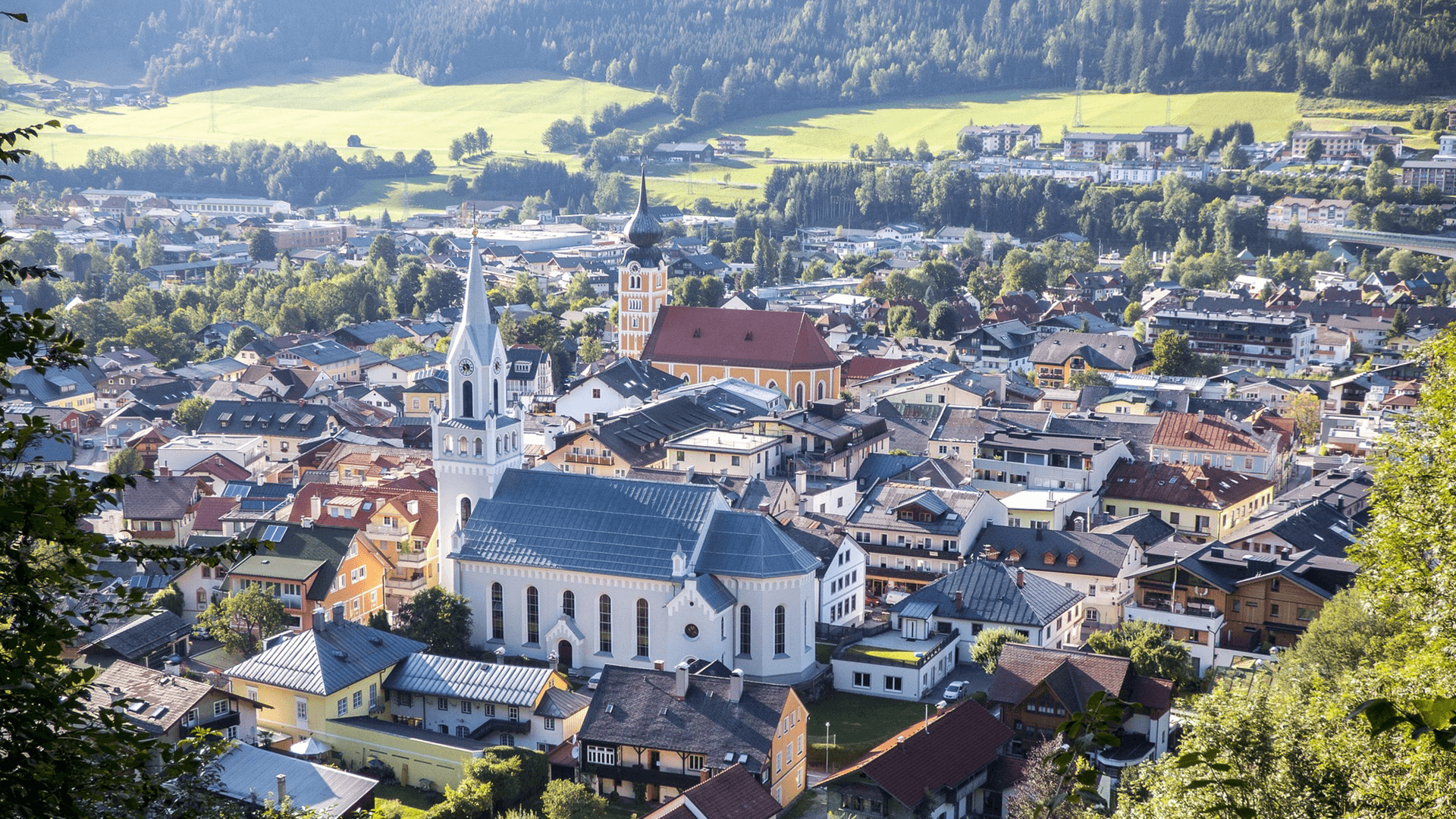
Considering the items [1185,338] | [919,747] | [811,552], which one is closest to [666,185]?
[1185,338]

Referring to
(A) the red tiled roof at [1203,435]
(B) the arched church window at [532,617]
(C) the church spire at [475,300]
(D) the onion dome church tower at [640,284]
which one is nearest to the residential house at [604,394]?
(D) the onion dome church tower at [640,284]

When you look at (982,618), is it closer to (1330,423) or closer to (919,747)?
(919,747)

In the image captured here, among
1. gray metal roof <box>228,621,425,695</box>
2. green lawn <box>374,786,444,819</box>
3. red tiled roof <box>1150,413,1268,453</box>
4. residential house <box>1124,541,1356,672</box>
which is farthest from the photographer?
red tiled roof <box>1150,413,1268,453</box>

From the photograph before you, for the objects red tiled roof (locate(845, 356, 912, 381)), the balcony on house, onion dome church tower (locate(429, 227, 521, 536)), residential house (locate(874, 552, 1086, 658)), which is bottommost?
red tiled roof (locate(845, 356, 912, 381))

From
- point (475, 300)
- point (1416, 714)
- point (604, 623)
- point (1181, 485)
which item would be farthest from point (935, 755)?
point (1181, 485)

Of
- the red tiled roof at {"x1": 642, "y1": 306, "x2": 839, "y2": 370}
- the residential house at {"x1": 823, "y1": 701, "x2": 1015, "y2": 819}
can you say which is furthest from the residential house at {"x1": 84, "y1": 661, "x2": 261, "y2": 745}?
the red tiled roof at {"x1": 642, "y1": 306, "x2": 839, "y2": 370}

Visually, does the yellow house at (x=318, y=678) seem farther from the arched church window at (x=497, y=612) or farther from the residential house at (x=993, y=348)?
the residential house at (x=993, y=348)

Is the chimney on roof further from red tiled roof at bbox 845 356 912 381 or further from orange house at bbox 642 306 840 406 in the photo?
red tiled roof at bbox 845 356 912 381
